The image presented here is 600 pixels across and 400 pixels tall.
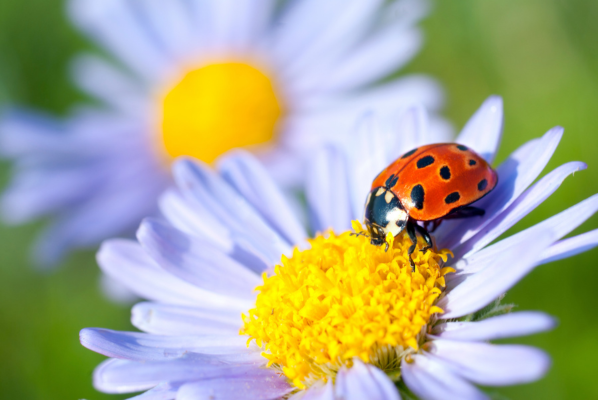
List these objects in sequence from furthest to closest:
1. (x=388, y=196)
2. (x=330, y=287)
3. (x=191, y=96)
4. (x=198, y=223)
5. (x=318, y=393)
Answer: (x=191, y=96) → (x=198, y=223) → (x=388, y=196) → (x=330, y=287) → (x=318, y=393)

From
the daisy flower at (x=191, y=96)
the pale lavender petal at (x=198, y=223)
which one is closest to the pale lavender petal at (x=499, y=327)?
the pale lavender petal at (x=198, y=223)

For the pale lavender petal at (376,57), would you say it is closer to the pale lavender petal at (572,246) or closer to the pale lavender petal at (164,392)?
the pale lavender petal at (572,246)

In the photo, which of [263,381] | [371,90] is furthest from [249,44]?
[263,381]

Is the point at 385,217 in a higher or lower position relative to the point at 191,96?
lower

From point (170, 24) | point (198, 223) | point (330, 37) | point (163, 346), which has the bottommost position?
point (163, 346)

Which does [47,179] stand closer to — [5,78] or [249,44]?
[5,78]

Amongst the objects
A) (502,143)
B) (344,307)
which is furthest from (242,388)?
(502,143)

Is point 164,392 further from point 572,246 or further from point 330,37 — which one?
point 330,37
